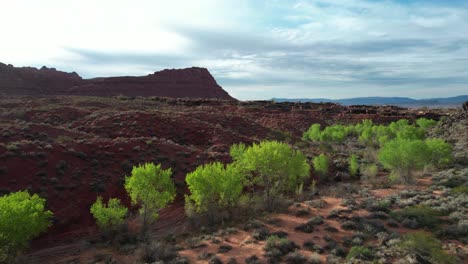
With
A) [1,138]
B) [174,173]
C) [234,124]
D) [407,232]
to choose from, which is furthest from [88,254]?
[234,124]

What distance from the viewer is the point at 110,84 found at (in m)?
128

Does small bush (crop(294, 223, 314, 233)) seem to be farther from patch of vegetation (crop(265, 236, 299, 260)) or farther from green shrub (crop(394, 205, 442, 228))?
green shrub (crop(394, 205, 442, 228))

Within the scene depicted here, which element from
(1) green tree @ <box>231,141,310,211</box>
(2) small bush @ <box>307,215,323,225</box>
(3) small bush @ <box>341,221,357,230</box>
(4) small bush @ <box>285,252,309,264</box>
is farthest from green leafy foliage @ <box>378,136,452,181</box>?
(4) small bush @ <box>285,252,309,264</box>

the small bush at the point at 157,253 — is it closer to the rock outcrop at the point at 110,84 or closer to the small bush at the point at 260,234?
the small bush at the point at 260,234

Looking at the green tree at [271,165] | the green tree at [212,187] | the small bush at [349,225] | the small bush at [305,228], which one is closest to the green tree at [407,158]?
the green tree at [271,165]

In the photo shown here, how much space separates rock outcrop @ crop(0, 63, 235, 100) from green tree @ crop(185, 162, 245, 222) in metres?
96.7

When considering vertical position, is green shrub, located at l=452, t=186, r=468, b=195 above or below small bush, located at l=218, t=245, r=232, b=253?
above

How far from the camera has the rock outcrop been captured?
107688mm

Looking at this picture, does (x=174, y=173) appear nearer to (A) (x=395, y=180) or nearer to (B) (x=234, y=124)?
(A) (x=395, y=180)

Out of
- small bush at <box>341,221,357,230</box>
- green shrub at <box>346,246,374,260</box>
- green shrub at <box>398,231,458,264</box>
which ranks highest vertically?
green shrub at <box>398,231,458,264</box>

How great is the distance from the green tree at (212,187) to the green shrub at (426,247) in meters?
9.38

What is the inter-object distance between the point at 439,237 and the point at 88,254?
17.3 metres

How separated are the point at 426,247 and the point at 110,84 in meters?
129

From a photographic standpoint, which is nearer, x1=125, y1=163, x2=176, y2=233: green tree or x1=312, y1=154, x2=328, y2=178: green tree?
x1=125, y1=163, x2=176, y2=233: green tree
